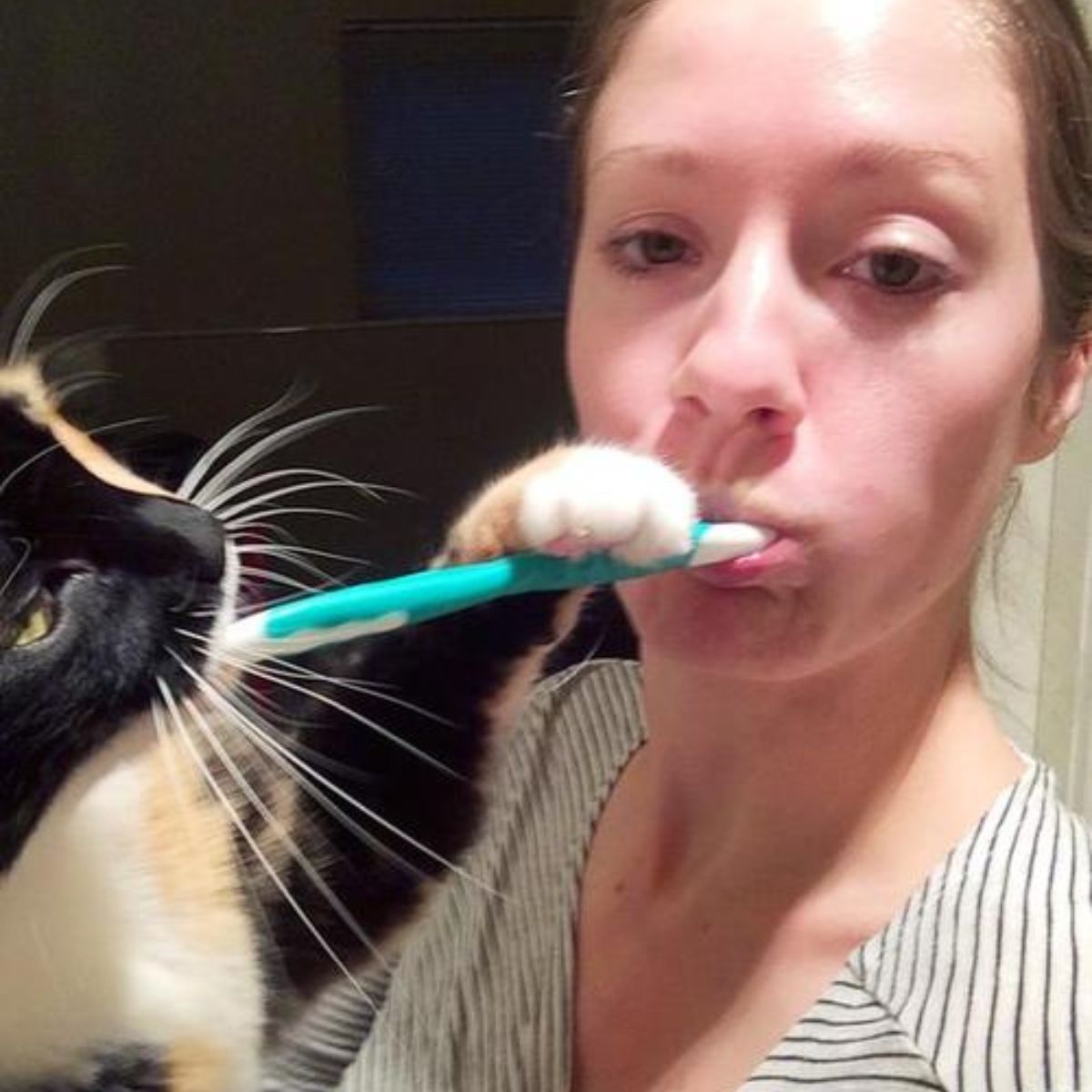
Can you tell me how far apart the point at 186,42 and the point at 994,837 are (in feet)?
3.99

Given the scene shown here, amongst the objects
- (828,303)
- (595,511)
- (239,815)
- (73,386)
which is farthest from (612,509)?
(73,386)

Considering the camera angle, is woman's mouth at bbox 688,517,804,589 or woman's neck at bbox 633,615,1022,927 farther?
woman's neck at bbox 633,615,1022,927

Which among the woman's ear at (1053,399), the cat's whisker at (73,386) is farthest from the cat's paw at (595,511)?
the cat's whisker at (73,386)

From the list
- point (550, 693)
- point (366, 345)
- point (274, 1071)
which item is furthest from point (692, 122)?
point (366, 345)

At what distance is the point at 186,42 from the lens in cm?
154

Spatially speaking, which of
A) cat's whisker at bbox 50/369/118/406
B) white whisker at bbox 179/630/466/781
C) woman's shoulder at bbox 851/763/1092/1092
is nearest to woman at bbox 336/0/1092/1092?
woman's shoulder at bbox 851/763/1092/1092

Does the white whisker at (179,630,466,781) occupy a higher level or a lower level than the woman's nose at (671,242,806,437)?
lower

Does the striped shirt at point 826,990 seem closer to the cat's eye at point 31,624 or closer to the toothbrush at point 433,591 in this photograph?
the toothbrush at point 433,591

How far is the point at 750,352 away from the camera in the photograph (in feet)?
2.09

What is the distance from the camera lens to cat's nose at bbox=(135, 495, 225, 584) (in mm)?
698

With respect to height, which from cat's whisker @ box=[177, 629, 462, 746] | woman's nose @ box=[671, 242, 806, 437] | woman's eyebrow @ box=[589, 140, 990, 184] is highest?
woman's eyebrow @ box=[589, 140, 990, 184]

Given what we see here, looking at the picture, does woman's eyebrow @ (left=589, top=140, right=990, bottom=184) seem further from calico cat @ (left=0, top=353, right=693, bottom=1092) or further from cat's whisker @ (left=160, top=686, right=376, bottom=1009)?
cat's whisker @ (left=160, top=686, right=376, bottom=1009)

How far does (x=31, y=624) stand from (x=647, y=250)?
0.34 metres

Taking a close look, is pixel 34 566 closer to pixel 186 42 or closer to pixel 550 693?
pixel 550 693
